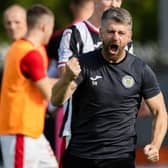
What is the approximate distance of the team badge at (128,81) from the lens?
779cm

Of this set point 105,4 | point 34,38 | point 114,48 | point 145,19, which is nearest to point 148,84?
point 114,48

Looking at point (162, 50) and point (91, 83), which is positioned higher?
point (91, 83)

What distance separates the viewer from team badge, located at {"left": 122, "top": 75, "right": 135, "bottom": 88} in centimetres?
779

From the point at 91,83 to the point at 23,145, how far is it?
194 centimetres

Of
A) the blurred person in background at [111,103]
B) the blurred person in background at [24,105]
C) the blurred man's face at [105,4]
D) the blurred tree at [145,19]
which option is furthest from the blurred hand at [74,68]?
the blurred tree at [145,19]

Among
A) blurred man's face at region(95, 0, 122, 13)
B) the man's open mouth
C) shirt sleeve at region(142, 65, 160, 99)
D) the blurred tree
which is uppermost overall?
blurred man's face at region(95, 0, 122, 13)

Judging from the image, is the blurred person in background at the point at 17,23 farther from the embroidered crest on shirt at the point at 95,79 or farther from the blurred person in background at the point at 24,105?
the embroidered crest on shirt at the point at 95,79

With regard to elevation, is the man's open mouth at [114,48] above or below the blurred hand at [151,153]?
above

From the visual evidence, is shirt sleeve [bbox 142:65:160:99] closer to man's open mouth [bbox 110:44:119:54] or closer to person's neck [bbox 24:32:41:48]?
man's open mouth [bbox 110:44:119:54]

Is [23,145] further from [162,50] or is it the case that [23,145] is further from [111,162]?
[162,50]

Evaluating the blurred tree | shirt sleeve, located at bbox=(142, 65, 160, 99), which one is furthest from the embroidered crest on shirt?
the blurred tree

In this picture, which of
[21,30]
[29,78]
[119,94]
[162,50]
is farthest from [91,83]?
[162,50]

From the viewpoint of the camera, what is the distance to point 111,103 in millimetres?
7828

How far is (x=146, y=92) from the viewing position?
7.90 m
